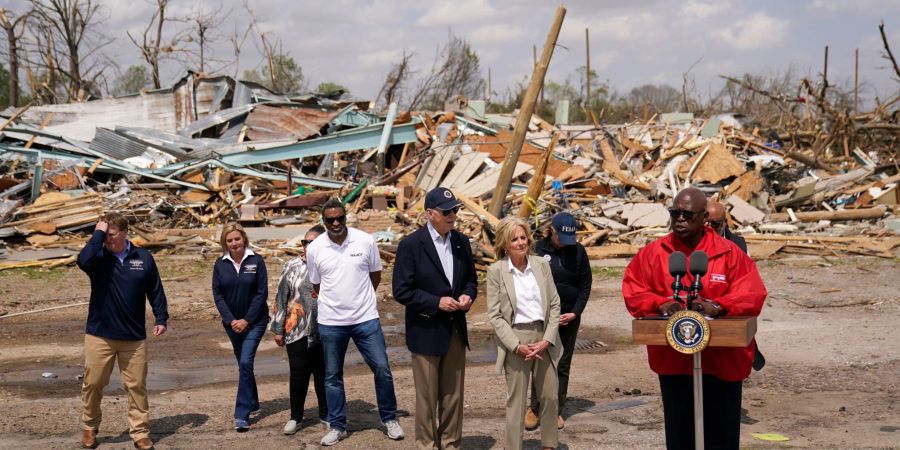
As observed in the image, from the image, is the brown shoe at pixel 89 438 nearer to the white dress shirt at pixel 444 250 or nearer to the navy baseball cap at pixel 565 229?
the white dress shirt at pixel 444 250

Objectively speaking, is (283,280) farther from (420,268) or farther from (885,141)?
(885,141)

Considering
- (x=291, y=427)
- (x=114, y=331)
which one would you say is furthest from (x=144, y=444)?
(x=291, y=427)

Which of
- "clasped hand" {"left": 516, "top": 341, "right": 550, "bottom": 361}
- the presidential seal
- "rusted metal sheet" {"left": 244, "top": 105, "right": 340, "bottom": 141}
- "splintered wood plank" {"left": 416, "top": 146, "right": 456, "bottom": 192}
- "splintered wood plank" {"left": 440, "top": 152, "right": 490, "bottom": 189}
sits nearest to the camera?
the presidential seal

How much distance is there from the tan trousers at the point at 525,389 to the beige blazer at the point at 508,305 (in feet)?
0.20

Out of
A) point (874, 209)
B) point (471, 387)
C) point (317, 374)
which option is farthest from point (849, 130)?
point (317, 374)

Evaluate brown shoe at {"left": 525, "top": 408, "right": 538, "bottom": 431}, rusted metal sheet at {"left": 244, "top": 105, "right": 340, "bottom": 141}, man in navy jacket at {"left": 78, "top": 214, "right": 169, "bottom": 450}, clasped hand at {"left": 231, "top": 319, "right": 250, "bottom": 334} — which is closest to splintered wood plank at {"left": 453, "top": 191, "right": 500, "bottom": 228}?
rusted metal sheet at {"left": 244, "top": 105, "right": 340, "bottom": 141}

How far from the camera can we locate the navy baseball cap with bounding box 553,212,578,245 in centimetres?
700

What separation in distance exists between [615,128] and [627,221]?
7.34m

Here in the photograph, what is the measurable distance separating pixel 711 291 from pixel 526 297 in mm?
1749

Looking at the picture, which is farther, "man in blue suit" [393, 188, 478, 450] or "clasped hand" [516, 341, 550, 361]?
"man in blue suit" [393, 188, 478, 450]

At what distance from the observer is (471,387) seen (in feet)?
28.4

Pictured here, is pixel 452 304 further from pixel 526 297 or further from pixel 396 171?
pixel 396 171

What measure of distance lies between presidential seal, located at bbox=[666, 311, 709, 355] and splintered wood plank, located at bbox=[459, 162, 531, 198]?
1582 cm

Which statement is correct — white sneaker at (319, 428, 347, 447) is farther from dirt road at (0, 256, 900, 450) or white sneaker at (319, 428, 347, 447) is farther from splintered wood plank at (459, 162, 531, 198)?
splintered wood plank at (459, 162, 531, 198)
